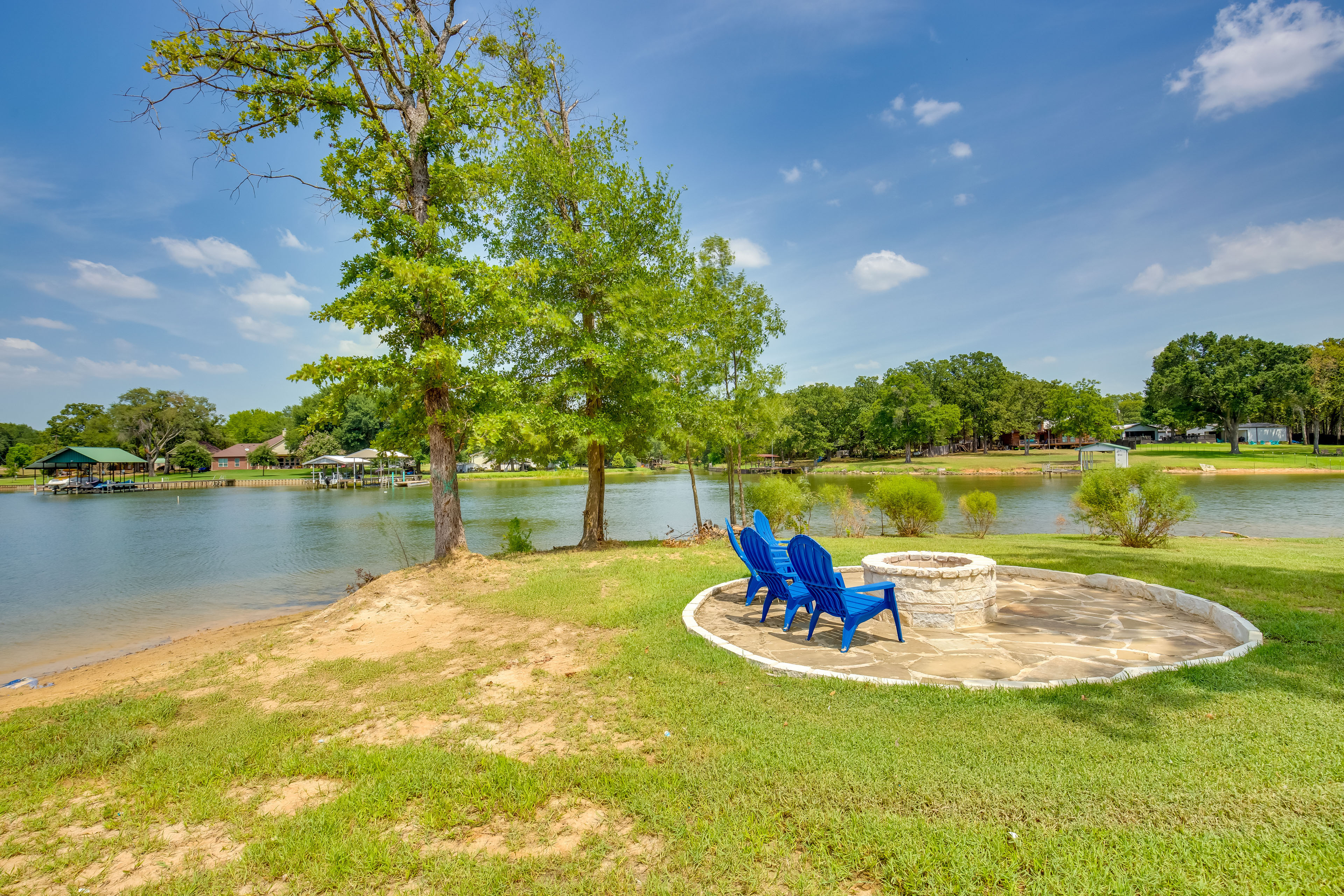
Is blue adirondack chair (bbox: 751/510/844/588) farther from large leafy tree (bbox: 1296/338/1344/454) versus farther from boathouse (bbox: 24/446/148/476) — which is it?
boathouse (bbox: 24/446/148/476)

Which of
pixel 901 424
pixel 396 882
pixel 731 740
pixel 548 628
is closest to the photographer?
pixel 396 882

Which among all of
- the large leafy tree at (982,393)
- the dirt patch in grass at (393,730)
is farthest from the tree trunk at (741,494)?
the large leafy tree at (982,393)

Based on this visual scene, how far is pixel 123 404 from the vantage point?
7050 centimetres

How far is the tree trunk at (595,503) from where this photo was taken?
12828mm

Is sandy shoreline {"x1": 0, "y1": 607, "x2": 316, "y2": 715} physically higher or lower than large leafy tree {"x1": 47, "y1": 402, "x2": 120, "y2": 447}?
lower

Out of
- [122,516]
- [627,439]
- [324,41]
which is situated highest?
[324,41]

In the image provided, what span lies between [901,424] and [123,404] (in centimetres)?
8958

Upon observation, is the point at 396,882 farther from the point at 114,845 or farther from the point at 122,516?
the point at 122,516

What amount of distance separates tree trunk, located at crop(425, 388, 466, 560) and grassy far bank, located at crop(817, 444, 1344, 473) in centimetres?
4601

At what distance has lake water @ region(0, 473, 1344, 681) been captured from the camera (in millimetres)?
11344

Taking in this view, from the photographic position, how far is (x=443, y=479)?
10398 millimetres

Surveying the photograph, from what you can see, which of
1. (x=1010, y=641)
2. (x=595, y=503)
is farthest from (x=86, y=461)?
(x=1010, y=641)

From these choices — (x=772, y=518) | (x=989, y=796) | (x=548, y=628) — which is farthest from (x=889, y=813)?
(x=772, y=518)

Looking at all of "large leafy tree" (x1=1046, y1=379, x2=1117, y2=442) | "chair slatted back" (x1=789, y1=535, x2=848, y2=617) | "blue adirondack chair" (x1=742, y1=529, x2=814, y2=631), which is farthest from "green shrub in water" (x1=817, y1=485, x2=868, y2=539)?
"large leafy tree" (x1=1046, y1=379, x2=1117, y2=442)
